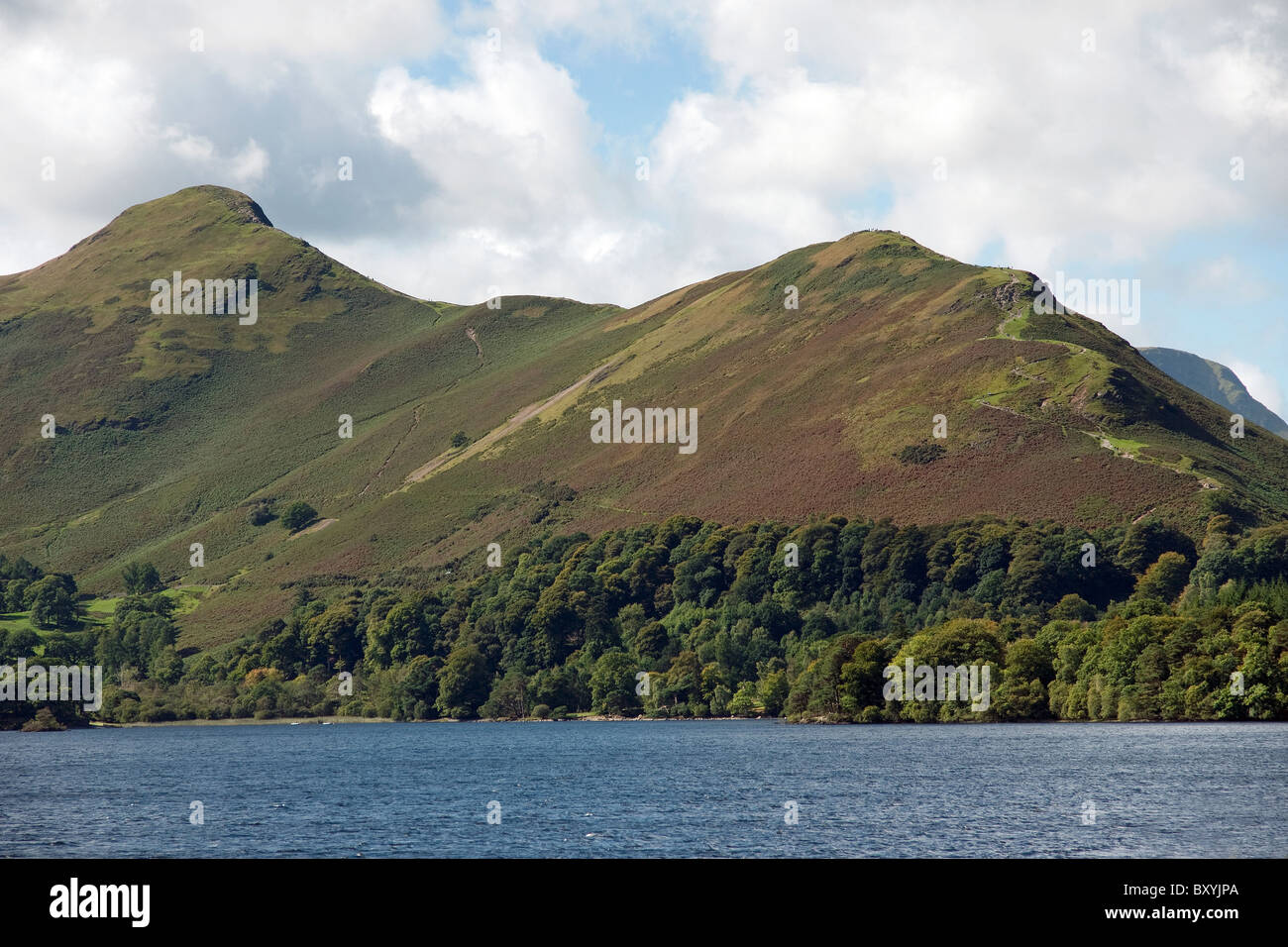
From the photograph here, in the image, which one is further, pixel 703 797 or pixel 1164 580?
pixel 1164 580

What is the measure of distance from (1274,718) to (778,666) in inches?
3374

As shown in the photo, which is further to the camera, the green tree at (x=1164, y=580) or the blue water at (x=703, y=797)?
the green tree at (x=1164, y=580)

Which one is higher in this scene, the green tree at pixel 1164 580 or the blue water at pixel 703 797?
the green tree at pixel 1164 580

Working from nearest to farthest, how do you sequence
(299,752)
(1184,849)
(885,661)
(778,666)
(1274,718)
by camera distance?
1. (1184,849)
2. (1274,718)
3. (299,752)
4. (885,661)
5. (778,666)

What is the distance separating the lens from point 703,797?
8019 cm

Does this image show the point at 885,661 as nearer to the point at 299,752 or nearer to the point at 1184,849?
the point at 299,752

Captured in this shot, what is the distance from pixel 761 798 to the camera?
7906 cm

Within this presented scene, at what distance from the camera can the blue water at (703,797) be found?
2362 inches

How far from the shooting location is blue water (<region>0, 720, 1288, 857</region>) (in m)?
60.0

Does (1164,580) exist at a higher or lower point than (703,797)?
higher

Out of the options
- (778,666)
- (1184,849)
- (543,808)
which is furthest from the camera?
(778,666)
